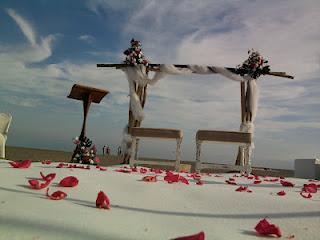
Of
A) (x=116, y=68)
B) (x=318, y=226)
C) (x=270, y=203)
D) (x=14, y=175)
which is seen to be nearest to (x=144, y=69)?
(x=116, y=68)

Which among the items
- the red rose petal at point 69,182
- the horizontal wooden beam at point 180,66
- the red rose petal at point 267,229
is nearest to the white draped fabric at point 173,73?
the horizontal wooden beam at point 180,66

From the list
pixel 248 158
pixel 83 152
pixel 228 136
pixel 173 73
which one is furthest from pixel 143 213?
pixel 173 73

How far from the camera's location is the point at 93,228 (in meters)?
1.86

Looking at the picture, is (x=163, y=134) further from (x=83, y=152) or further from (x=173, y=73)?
(x=173, y=73)

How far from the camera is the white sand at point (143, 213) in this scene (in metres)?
1.83

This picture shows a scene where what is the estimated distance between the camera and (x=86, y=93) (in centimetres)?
845

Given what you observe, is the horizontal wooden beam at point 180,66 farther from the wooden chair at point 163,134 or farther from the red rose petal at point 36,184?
the red rose petal at point 36,184

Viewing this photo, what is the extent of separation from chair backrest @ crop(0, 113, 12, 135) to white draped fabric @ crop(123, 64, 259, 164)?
3041 mm

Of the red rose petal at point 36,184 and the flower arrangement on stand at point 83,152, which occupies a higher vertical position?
the flower arrangement on stand at point 83,152

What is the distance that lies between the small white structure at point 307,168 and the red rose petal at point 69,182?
8.82 m

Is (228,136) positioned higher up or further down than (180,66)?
further down

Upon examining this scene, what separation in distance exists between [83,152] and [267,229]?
6.57m

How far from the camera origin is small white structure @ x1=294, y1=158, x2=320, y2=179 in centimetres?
1019

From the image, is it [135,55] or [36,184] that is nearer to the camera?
[36,184]
